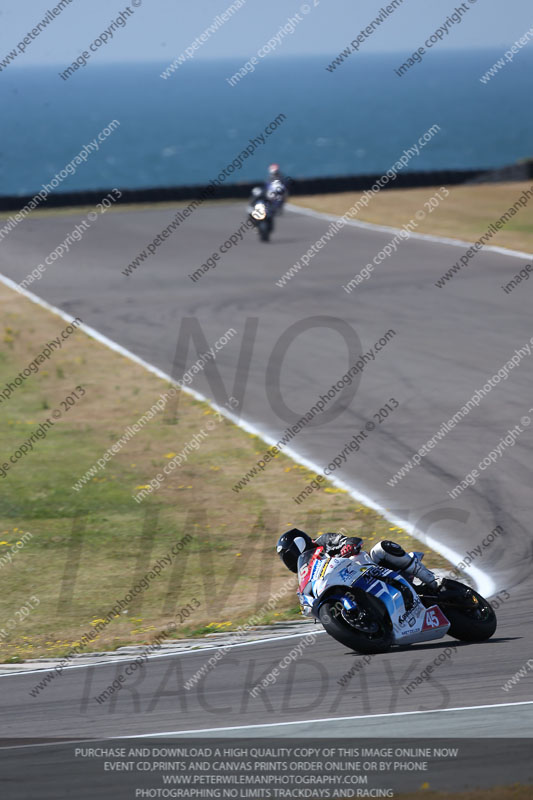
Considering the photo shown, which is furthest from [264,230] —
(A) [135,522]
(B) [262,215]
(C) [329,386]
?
(A) [135,522]

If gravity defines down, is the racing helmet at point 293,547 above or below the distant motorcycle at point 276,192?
below

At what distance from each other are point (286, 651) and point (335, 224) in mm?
27232

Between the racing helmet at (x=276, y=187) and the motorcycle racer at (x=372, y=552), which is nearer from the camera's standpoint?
the motorcycle racer at (x=372, y=552)

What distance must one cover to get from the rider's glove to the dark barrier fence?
1298 inches

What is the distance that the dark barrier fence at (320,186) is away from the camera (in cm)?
4119

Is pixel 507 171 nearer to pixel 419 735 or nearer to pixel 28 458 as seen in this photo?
pixel 28 458

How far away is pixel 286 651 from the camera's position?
30.2 feet

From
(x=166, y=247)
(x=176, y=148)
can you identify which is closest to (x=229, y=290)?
(x=166, y=247)

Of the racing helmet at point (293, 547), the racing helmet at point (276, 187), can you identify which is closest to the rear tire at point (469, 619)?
the racing helmet at point (293, 547)

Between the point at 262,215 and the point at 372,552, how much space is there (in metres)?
23.2

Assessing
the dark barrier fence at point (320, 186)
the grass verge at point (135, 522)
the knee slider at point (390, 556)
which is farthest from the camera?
the dark barrier fence at point (320, 186)

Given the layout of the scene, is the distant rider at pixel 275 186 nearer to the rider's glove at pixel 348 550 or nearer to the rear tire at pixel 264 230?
the rear tire at pixel 264 230

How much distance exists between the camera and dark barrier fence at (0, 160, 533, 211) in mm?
41188

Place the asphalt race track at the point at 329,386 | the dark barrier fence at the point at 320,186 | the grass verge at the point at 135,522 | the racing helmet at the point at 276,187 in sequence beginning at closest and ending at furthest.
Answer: the asphalt race track at the point at 329,386 → the grass verge at the point at 135,522 → the racing helmet at the point at 276,187 → the dark barrier fence at the point at 320,186
